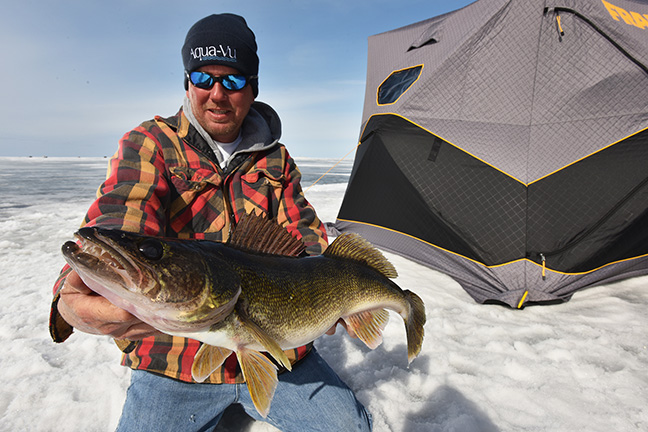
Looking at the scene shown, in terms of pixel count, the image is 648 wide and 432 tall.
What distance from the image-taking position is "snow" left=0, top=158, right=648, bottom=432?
82.4 inches

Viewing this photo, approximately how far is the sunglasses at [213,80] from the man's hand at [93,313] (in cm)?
135

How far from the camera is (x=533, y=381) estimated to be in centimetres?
246

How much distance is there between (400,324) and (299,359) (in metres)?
1.42

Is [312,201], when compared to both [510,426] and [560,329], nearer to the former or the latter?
[560,329]

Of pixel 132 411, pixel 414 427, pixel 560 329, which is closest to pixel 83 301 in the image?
pixel 132 411

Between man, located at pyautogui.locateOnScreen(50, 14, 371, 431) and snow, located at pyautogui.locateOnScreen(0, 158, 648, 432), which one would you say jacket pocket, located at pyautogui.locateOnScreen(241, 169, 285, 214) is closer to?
man, located at pyautogui.locateOnScreen(50, 14, 371, 431)

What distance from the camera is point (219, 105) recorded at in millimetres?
2213

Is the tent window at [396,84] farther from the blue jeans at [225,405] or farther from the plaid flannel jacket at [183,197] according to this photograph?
the blue jeans at [225,405]

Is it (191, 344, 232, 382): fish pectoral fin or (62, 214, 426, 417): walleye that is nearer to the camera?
(62, 214, 426, 417): walleye

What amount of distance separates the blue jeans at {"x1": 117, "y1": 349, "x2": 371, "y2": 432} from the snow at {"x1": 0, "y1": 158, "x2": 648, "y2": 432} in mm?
256

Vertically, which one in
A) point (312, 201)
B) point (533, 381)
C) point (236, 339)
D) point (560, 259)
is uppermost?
point (236, 339)

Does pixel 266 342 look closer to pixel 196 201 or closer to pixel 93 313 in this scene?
pixel 93 313

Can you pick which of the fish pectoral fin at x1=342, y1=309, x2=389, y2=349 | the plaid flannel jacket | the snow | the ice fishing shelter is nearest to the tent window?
the ice fishing shelter

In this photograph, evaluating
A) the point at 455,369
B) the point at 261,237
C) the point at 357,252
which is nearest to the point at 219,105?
the point at 261,237
